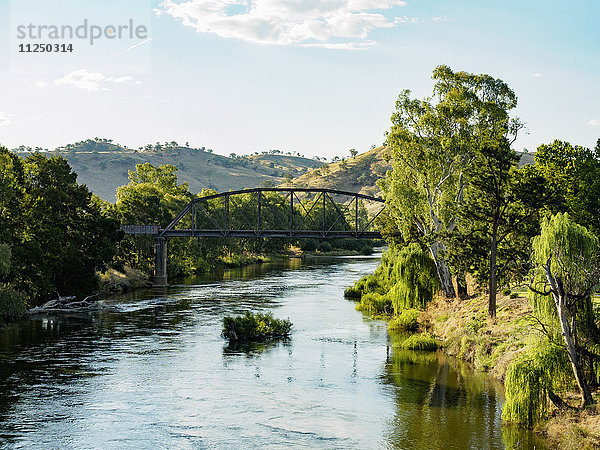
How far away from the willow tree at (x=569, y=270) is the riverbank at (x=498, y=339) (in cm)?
135

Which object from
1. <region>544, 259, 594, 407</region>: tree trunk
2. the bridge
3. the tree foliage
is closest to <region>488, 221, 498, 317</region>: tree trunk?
<region>544, 259, 594, 407</region>: tree trunk

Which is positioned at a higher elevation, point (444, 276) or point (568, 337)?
point (444, 276)

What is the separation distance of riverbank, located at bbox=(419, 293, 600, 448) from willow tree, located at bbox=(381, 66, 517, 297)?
422 cm

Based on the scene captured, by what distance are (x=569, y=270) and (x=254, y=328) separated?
91.2 ft

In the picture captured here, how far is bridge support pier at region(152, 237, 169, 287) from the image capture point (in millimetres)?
92125

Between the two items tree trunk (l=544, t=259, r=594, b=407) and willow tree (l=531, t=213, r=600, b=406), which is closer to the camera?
tree trunk (l=544, t=259, r=594, b=407)

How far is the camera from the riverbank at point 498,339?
25844 millimetres

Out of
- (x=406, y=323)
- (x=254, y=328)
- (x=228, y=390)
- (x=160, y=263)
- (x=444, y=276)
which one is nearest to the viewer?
(x=228, y=390)

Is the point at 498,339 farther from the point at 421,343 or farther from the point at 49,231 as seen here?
the point at 49,231

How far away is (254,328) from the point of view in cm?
4984

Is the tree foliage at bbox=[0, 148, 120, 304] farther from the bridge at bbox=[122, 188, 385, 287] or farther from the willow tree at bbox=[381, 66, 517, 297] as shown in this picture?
the willow tree at bbox=[381, 66, 517, 297]

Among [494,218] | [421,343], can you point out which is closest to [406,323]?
[421,343]

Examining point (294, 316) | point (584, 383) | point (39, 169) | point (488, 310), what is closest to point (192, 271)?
point (39, 169)

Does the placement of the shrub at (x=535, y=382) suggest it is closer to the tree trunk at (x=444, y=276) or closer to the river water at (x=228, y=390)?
the river water at (x=228, y=390)
